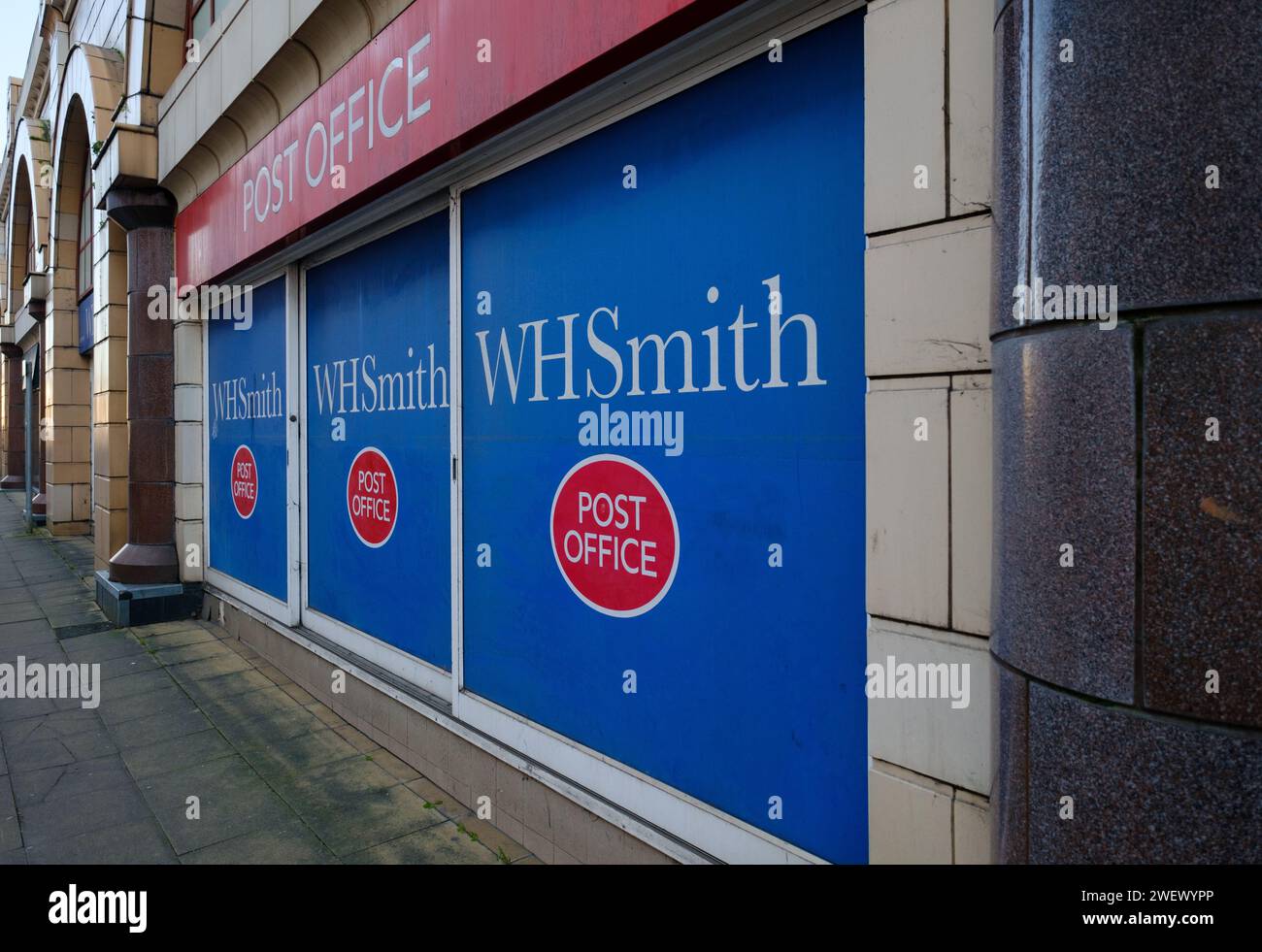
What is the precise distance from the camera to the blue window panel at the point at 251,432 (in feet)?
21.1

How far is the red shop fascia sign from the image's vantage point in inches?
115

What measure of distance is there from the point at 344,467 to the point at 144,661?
2615 millimetres

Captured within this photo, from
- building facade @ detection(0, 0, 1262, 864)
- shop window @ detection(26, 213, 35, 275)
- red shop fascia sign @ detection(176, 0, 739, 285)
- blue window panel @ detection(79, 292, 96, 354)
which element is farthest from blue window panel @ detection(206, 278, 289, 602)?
shop window @ detection(26, 213, 35, 275)

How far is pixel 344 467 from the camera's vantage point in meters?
5.49

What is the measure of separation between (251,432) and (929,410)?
6.27 meters

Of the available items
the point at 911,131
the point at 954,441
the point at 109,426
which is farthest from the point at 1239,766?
the point at 109,426

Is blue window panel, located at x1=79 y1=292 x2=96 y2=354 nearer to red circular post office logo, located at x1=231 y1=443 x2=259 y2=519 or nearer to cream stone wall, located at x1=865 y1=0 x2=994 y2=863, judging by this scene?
red circular post office logo, located at x1=231 y1=443 x2=259 y2=519

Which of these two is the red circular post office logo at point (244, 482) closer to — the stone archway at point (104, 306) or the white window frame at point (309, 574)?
the white window frame at point (309, 574)

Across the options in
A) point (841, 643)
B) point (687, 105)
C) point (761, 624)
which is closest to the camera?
point (841, 643)

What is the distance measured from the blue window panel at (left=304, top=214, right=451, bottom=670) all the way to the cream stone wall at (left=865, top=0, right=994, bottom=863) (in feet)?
8.82

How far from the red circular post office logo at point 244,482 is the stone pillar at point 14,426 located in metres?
17.6

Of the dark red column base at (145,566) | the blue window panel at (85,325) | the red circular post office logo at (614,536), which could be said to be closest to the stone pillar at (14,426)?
the blue window panel at (85,325)

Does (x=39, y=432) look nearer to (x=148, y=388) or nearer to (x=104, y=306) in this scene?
(x=104, y=306)
